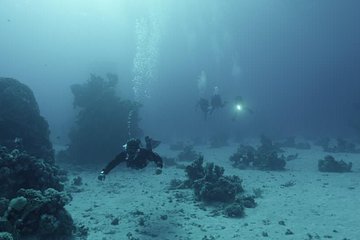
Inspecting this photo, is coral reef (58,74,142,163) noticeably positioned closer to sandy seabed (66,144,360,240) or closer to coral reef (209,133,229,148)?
sandy seabed (66,144,360,240)

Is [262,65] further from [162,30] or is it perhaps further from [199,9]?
[199,9]

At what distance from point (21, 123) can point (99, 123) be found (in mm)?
7189

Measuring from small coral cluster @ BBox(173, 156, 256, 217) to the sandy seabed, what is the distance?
15.5 inches

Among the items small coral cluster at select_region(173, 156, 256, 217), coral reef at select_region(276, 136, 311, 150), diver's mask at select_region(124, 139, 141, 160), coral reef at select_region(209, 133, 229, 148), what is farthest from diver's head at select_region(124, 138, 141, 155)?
coral reef at select_region(276, 136, 311, 150)

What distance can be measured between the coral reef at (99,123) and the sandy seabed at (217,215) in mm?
4517

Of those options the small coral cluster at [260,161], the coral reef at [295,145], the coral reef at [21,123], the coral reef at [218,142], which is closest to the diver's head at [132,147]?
the coral reef at [21,123]

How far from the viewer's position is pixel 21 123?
18.0 meters

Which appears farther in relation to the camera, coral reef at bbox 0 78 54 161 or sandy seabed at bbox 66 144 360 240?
coral reef at bbox 0 78 54 161

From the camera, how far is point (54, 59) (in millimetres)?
178125

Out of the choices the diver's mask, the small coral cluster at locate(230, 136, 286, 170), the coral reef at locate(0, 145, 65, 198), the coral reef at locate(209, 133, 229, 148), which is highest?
the coral reef at locate(209, 133, 229, 148)

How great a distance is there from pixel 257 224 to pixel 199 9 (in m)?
98.1

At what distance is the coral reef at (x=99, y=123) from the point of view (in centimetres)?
2464

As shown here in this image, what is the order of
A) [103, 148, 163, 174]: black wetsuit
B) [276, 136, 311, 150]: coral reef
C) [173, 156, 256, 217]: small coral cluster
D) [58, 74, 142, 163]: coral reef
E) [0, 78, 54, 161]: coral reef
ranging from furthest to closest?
[276, 136, 311, 150]: coral reef, [58, 74, 142, 163]: coral reef, [0, 78, 54, 161]: coral reef, [173, 156, 256, 217]: small coral cluster, [103, 148, 163, 174]: black wetsuit

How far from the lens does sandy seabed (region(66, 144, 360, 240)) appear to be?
11906 millimetres
